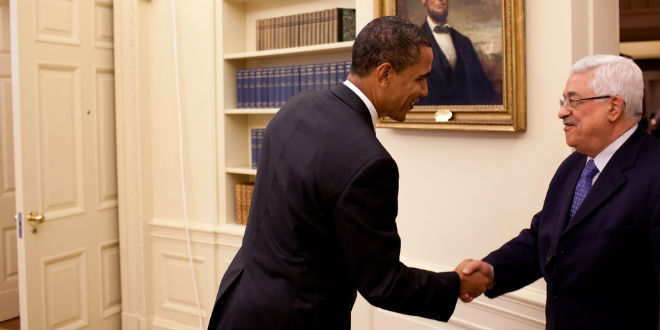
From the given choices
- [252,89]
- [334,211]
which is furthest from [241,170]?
[334,211]

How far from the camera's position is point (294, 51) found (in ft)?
13.1

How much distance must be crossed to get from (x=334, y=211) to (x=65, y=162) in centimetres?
304

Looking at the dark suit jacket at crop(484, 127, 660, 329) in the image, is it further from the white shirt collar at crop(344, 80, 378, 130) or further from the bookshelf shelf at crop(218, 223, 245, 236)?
the bookshelf shelf at crop(218, 223, 245, 236)

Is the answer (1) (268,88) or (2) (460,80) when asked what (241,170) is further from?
(2) (460,80)

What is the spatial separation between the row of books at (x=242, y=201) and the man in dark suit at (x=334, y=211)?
2.24 meters

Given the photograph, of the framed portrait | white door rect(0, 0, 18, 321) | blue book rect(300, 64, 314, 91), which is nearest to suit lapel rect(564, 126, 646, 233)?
the framed portrait

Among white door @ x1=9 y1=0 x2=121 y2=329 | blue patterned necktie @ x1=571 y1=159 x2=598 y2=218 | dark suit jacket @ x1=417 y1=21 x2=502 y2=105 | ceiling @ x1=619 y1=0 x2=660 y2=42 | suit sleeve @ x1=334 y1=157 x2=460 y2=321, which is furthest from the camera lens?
ceiling @ x1=619 y1=0 x2=660 y2=42

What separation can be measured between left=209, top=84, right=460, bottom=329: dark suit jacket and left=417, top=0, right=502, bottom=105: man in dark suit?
1.14m

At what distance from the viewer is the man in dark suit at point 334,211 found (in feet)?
6.08

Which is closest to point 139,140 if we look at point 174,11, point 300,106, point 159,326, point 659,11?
point 174,11

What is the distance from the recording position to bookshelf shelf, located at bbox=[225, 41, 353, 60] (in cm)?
380

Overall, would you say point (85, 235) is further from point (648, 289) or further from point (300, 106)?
point (648, 289)

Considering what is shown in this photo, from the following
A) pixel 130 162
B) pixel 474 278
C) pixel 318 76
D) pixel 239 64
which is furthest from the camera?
pixel 130 162

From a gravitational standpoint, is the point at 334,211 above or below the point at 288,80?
below
